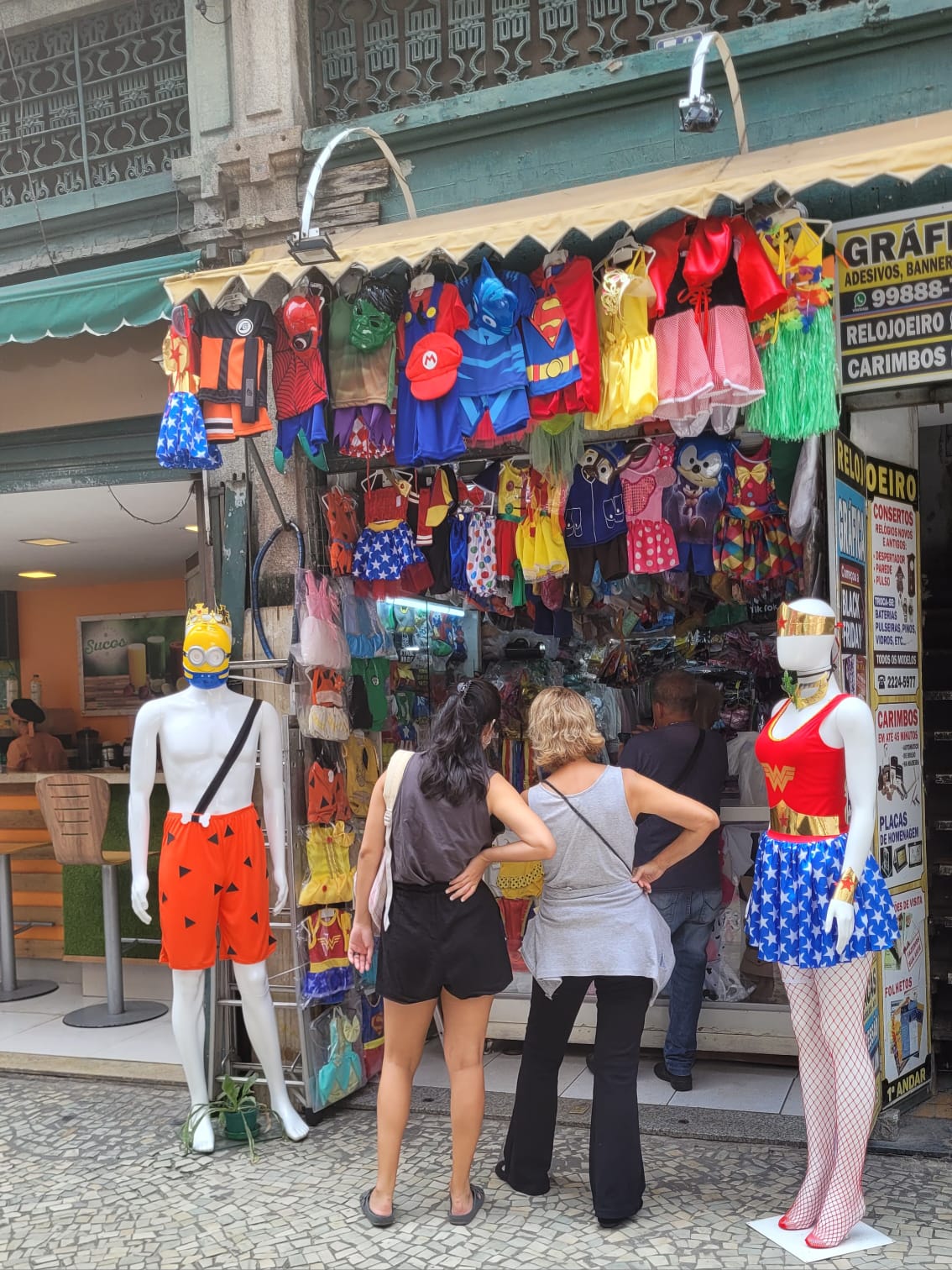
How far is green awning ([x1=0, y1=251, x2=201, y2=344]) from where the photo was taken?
5109 mm

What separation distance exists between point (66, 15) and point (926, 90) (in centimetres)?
450

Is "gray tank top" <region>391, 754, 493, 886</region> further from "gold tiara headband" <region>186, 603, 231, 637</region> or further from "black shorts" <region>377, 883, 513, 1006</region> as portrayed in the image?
"gold tiara headband" <region>186, 603, 231, 637</region>

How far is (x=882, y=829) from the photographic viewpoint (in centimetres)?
432

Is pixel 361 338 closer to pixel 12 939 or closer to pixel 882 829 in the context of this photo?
pixel 882 829

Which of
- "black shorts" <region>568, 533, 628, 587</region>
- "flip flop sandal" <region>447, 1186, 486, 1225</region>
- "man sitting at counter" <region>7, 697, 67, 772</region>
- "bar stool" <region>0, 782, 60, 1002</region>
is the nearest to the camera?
"flip flop sandal" <region>447, 1186, 486, 1225</region>

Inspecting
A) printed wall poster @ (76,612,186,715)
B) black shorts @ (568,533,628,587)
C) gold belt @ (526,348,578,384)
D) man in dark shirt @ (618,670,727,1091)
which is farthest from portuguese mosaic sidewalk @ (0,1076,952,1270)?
printed wall poster @ (76,612,186,715)

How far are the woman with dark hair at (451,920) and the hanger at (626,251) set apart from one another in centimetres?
172

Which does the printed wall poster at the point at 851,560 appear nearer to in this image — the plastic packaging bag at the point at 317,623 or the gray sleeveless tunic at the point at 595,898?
the gray sleeveless tunic at the point at 595,898

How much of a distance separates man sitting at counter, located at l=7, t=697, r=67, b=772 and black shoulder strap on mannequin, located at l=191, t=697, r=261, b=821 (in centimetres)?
557

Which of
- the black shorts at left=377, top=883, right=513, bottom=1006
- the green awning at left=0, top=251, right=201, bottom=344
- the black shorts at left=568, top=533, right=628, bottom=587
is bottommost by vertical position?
the black shorts at left=377, top=883, right=513, bottom=1006

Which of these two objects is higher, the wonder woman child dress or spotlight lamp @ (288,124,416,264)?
spotlight lamp @ (288,124,416,264)

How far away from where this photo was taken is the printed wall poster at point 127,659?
1105cm


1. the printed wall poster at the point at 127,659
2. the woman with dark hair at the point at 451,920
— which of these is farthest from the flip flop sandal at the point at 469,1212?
the printed wall poster at the point at 127,659

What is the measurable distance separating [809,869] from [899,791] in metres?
1.09
